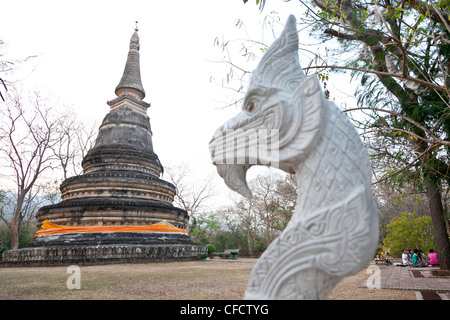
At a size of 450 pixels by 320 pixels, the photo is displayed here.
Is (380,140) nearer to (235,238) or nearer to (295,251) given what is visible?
(295,251)

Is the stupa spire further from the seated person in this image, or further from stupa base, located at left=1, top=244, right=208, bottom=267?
the seated person

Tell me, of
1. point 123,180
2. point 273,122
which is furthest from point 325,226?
point 123,180

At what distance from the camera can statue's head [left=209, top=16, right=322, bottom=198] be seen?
5.31 feet

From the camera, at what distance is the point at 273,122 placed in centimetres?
170

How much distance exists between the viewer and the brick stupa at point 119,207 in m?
8.95

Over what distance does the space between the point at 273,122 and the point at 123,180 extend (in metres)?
10.7

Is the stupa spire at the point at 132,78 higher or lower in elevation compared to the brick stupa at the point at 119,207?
higher

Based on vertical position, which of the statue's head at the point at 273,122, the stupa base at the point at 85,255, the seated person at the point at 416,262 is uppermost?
the statue's head at the point at 273,122

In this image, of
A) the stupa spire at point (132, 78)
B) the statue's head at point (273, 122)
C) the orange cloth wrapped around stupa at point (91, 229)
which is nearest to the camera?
the statue's head at point (273, 122)

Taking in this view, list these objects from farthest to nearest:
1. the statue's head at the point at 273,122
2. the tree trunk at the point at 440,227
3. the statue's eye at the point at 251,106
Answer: the tree trunk at the point at 440,227 < the statue's eye at the point at 251,106 < the statue's head at the point at 273,122

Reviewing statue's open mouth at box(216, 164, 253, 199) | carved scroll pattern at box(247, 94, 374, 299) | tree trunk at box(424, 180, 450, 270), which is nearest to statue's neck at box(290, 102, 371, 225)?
carved scroll pattern at box(247, 94, 374, 299)

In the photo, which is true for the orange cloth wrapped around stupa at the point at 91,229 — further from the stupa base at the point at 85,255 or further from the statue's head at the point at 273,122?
the statue's head at the point at 273,122

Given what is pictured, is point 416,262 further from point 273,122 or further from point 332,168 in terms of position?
point 273,122

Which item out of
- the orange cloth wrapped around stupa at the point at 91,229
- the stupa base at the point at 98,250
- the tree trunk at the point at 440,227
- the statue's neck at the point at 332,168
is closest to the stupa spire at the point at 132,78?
the orange cloth wrapped around stupa at the point at 91,229
